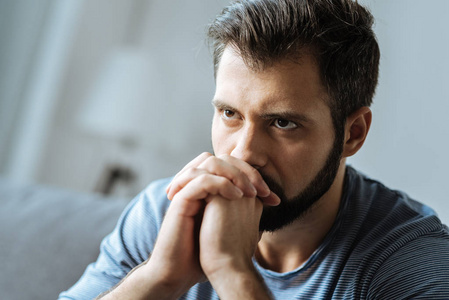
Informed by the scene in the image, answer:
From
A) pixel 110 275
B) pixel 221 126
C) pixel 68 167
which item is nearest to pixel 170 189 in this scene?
pixel 221 126

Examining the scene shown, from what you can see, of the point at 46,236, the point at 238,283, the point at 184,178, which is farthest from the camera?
the point at 46,236

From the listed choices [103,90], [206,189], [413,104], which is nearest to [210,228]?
[206,189]

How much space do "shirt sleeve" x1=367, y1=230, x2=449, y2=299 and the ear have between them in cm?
29

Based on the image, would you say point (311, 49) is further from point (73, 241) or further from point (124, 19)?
point (124, 19)

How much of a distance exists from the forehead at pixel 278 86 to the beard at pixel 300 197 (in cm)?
14

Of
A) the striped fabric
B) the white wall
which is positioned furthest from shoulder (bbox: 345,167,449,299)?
the white wall

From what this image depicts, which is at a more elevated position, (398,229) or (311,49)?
(311,49)

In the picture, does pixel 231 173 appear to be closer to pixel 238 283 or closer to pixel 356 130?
pixel 238 283

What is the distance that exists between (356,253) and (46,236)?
0.93m

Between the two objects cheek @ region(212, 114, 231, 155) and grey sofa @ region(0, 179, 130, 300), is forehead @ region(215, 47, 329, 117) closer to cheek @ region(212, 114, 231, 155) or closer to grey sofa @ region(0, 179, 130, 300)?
cheek @ region(212, 114, 231, 155)

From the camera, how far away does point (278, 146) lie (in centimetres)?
121

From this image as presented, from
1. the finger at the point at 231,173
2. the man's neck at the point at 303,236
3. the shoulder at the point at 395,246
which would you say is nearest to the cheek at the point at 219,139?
the finger at the point at 231,173

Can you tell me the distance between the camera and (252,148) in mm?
1180

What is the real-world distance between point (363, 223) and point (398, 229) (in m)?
0.10
